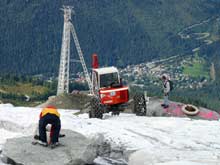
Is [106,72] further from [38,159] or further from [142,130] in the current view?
[38,159]

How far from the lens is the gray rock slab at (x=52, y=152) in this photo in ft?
61.8

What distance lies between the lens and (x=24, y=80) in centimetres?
16650

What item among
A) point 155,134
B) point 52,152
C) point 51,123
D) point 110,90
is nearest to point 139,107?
point 110,90

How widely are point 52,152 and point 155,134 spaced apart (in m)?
6.07

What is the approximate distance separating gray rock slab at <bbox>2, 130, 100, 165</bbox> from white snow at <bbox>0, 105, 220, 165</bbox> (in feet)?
4.88

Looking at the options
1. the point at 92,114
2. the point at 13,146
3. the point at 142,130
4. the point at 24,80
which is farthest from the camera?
the point at 24,80

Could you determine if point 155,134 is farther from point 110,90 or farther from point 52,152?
point 110,90

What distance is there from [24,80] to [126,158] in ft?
485

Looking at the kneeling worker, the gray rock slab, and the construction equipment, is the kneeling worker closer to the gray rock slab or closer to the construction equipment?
the gray rock slab

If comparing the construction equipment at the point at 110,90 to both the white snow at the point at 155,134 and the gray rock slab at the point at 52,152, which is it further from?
the gray rock slab at the point at 52,152

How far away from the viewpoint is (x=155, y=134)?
79.7 feet

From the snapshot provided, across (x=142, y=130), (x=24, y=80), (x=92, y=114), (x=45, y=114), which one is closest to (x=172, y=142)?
(x=142, y=130)

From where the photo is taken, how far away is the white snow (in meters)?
20.4

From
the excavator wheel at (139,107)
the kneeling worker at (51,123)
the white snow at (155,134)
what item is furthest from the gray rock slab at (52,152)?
the excavator wheel at (139,107)
